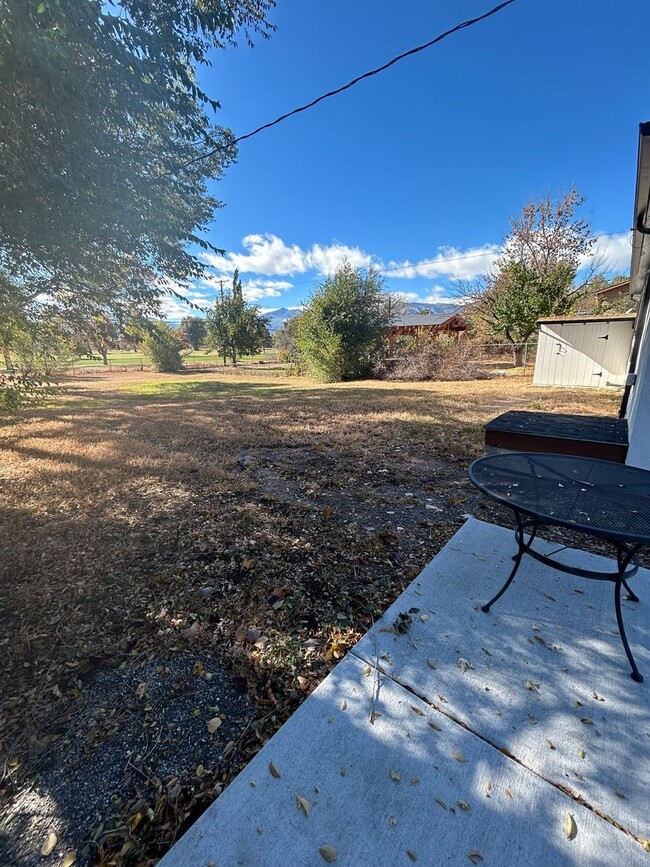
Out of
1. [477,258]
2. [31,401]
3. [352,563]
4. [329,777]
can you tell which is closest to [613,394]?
[352,563]

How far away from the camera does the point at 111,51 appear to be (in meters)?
1.98

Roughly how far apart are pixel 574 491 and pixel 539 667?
2.63ft

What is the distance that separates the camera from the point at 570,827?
3.01 feet

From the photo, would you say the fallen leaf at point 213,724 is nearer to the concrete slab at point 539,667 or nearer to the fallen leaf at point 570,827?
the concrete slab at point 539,667

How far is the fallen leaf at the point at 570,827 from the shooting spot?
0.90 m

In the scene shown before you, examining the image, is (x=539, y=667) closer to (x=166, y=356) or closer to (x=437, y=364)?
(x=437, y=364)

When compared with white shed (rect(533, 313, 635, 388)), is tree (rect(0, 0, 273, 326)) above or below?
above

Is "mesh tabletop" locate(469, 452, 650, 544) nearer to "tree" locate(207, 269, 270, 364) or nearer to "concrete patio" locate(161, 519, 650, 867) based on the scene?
"concrete patio" locate(161, 519, 650, 867)

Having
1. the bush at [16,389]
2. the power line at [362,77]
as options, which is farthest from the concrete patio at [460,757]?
the bush at [16,389]

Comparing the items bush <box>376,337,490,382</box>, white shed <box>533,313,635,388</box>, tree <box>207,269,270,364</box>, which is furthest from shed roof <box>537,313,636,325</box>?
tree <box>207,269,270,364</box>

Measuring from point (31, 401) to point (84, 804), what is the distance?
470 centimetres

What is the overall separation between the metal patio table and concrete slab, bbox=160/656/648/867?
26.8 inches

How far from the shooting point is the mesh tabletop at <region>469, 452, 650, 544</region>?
4.34ft

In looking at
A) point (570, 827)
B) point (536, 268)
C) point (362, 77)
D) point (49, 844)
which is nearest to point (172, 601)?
point (49, 844)
